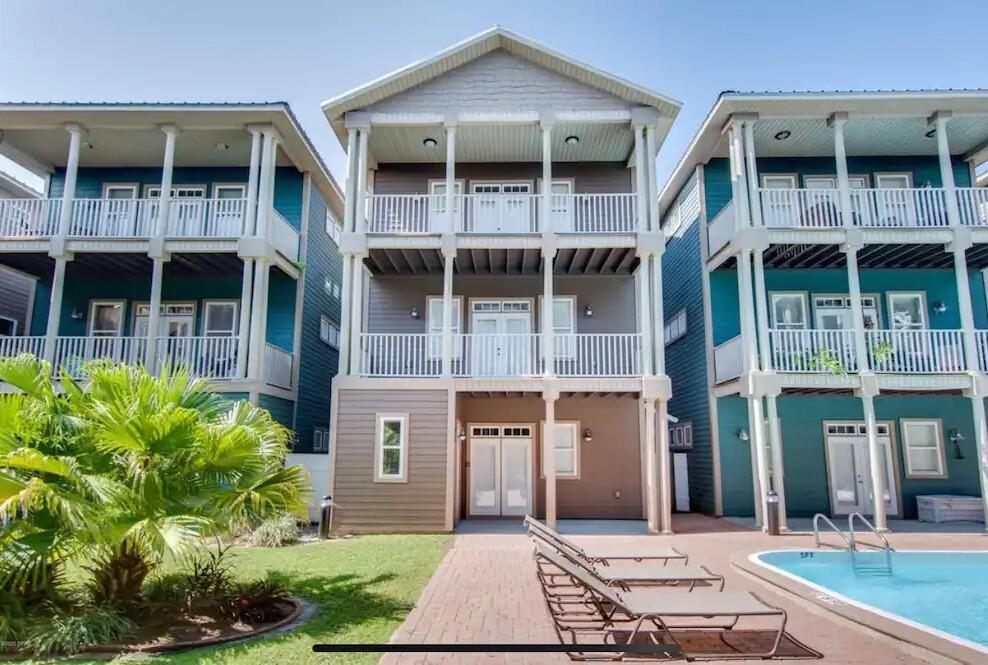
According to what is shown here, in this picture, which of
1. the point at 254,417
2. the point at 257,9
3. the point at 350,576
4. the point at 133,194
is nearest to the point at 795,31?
the point at 257,9

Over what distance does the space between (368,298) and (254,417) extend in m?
8.60

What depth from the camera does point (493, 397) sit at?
1453cm

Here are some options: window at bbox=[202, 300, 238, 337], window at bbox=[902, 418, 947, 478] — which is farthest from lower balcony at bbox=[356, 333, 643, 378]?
window at bbox=[902, 418, 947, 478]

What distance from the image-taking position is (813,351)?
13.3 m

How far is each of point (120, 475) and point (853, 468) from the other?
50.2ft

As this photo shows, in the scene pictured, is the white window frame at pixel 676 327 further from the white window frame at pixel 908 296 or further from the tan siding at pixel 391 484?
the tan siding at pixel 391 484

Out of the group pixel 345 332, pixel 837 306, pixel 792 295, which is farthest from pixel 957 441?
pixel 345 332

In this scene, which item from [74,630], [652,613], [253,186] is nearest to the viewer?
[652,613]

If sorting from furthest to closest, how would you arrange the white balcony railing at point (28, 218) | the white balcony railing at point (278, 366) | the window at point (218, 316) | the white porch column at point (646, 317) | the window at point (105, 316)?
the window at point (105, 316), the window at point (218, 316), the white balcony railing at point (28, 218), the white balcony railing at point (278, 366), the white porch column at point (646, 317)

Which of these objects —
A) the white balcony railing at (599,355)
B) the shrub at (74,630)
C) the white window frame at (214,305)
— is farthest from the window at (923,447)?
the white window frame at (214,305)

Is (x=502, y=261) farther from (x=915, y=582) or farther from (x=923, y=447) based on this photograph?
(x=923, y=447)

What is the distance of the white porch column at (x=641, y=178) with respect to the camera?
1329 cm

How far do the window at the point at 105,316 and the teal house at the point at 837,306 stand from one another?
15174 mm

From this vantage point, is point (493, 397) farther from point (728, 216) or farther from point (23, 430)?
point (23, 430)
